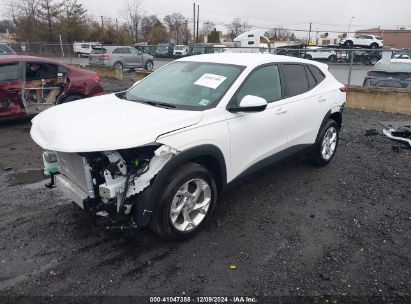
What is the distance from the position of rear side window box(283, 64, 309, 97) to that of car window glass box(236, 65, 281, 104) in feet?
0.64

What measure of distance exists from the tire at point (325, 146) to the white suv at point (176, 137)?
54 centimetres

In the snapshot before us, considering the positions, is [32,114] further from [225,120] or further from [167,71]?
[225,120]

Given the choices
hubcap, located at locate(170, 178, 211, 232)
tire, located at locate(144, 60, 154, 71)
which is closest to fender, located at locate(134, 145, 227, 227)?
hubcap, located at locate(170, 178, 211, 232)

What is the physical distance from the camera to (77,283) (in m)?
2.76

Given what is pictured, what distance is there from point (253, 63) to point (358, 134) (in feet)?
14.3

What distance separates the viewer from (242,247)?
3293 mm

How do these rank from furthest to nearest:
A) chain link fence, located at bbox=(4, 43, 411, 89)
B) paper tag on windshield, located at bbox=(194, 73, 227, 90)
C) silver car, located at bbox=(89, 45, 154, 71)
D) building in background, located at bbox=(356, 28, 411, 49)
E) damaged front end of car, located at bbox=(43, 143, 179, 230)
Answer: building in background, located at bbox=(356, 28, 411, 49) < silver car, located at bbox=(89, 45, 154, 71) < chain link fence, located at bbox=(4, 43, 411, 89) < paper tag on windshield, located at bbox=(194, 73, 227, 90) < damaged front end of car, located at bbox=(43, 143, 179, 230)

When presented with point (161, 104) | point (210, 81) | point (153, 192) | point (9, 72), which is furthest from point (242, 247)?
point (9, 72)

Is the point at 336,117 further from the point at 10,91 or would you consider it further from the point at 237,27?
the point at 237,27

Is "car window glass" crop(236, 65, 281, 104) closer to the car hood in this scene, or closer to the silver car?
the car hood

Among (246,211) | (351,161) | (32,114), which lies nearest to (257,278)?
(246,211)

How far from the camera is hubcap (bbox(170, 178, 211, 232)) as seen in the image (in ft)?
10.5

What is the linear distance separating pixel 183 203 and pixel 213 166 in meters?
0.50

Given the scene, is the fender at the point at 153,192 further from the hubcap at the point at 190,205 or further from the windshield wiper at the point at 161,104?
the windshield wiper at the point at 161,104
